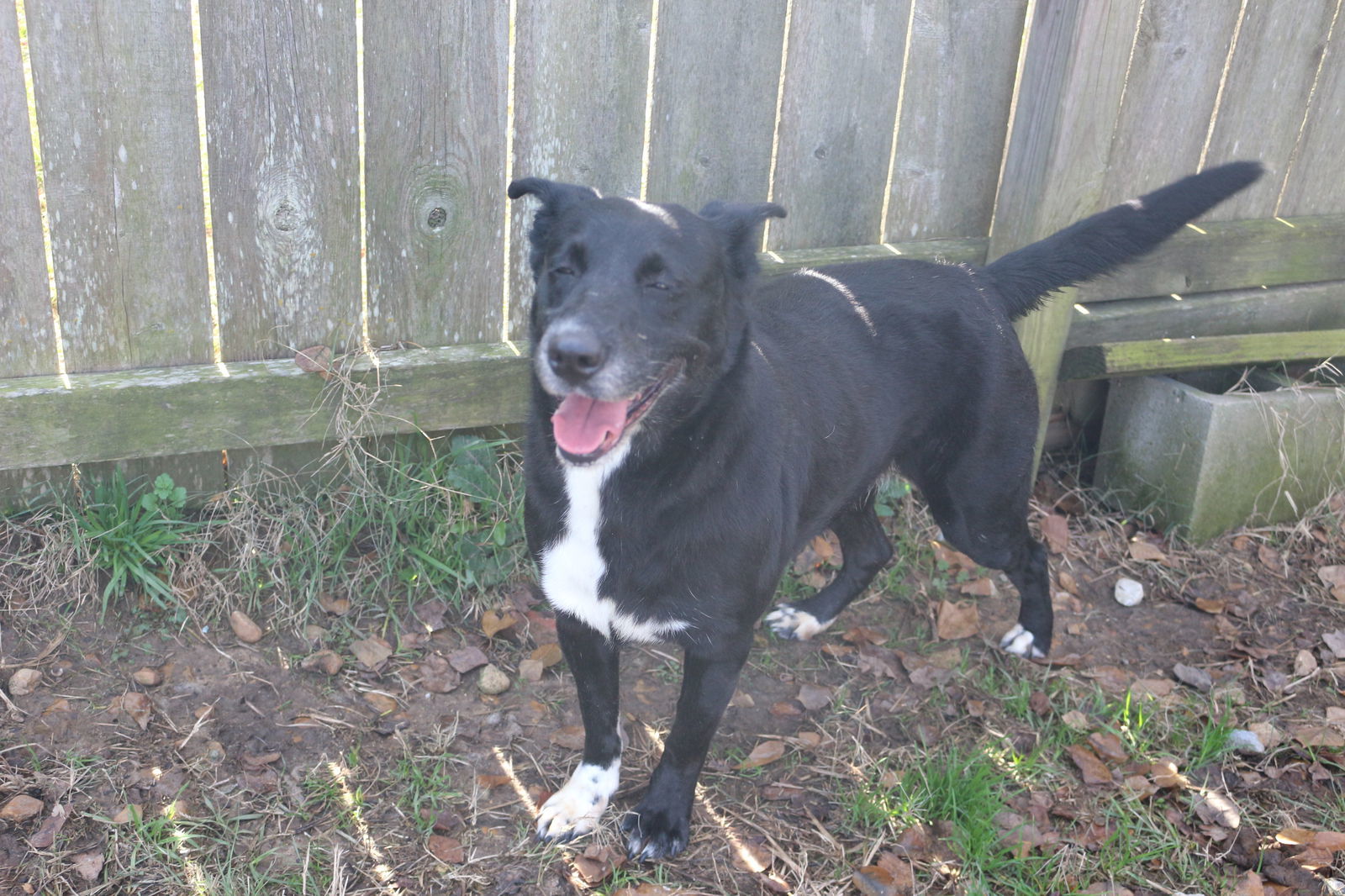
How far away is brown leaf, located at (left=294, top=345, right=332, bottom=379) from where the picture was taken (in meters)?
2.89

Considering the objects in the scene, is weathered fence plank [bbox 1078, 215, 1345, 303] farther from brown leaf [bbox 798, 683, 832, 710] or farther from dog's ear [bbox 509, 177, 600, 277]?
dog's ear [bbox 509, 177, 600, 277]

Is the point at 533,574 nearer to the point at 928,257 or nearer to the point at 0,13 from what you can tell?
the point at 928,257

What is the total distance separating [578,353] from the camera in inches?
75.7

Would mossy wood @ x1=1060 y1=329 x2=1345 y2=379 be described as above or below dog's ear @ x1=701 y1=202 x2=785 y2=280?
below

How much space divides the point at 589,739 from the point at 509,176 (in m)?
1.52

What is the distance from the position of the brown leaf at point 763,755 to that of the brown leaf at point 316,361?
152 cm

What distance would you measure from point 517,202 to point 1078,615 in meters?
2.19

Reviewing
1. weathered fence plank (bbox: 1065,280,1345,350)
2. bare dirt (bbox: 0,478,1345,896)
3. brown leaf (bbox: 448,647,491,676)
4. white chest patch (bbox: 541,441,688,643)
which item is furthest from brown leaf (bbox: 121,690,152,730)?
weathered fence plank (bbox: 1065,280,1345,350)

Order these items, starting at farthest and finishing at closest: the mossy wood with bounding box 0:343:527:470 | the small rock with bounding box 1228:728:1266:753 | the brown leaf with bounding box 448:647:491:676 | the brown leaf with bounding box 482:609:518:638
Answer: the brown leaf with bounding box 482:609:518:638 → the brown leaf with bounding box 448:647:491:676 → the small rock with bounding box 1228:728:1266:753 → the mossy wood with bounding box 0:343:527:470

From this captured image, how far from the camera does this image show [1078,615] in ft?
11.3

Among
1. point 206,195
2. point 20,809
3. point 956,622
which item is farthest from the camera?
point 956,622

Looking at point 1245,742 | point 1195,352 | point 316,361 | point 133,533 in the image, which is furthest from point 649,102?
point 1245,742

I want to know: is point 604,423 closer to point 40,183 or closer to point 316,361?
point 316,361

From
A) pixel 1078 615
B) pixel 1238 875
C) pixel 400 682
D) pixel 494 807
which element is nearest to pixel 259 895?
pixel 494 807
